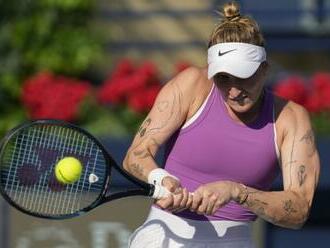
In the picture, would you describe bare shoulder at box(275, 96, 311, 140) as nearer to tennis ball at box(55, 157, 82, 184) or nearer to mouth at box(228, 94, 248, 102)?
mouth at box(228, 94, 248, 102)

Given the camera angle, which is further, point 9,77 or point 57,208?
point 9,77

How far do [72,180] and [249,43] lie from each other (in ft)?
2.42

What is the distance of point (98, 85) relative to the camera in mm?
8430

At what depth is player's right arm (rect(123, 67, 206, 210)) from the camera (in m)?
4.07

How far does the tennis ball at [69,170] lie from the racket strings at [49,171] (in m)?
0.11

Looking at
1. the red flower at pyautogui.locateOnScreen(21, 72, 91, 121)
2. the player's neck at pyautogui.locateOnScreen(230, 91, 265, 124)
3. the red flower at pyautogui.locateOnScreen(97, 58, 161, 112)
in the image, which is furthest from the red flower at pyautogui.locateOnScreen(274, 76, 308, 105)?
the player's neck at pyautogui.locateOnScreen(230, 91, 265, 124)

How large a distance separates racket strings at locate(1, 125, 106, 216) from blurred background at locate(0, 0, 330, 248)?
1912 millimetres

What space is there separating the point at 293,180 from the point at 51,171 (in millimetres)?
846

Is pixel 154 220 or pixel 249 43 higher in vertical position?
pixel 249 43

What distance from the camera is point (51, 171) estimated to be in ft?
14.0

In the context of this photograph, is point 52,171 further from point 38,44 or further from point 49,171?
point 38,44

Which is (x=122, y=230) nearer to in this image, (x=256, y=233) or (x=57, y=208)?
(x=256, y=233)

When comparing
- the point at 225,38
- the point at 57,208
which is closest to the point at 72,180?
the point at 57,208

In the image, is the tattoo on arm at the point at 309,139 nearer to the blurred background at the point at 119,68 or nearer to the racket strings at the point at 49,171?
the racket strings at the point at 49,171
